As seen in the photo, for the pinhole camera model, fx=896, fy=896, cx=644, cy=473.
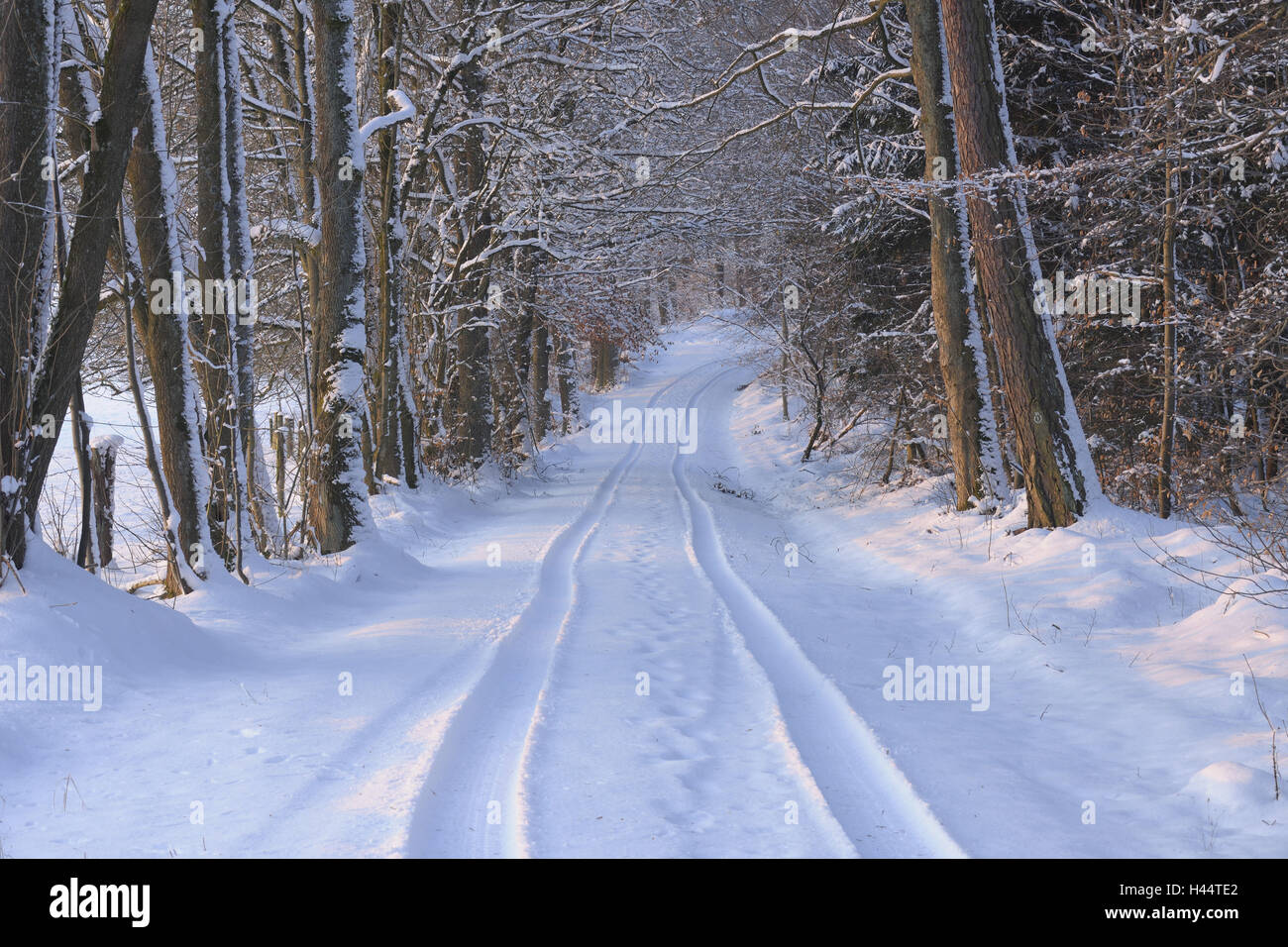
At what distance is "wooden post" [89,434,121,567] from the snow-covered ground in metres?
4.51

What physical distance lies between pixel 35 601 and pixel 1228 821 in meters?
6.19

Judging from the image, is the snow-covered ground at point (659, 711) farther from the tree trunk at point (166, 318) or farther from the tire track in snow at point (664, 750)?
the tree trunk at point (166, 318)

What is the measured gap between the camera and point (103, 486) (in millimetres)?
11719

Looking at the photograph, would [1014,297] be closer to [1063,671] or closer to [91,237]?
[1063,671]

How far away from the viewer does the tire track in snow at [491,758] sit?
11.8 feet

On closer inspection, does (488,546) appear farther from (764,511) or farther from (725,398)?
(725,398)

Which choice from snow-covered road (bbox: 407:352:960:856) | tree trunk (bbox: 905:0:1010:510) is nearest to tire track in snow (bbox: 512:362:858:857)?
snow-covered road (bbox: 407:352:960:856)

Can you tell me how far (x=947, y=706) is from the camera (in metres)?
5.61

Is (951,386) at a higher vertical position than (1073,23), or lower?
lower

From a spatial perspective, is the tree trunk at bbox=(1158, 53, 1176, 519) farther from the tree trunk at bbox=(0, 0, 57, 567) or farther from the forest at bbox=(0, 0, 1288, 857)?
the tree trunk at bbox=(0, 0, 57, 567)

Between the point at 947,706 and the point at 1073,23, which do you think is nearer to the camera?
the point at 947,706

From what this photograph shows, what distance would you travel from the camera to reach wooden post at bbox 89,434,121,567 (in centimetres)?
1145

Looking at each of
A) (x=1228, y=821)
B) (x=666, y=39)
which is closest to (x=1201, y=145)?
(x=1228, y=821)
